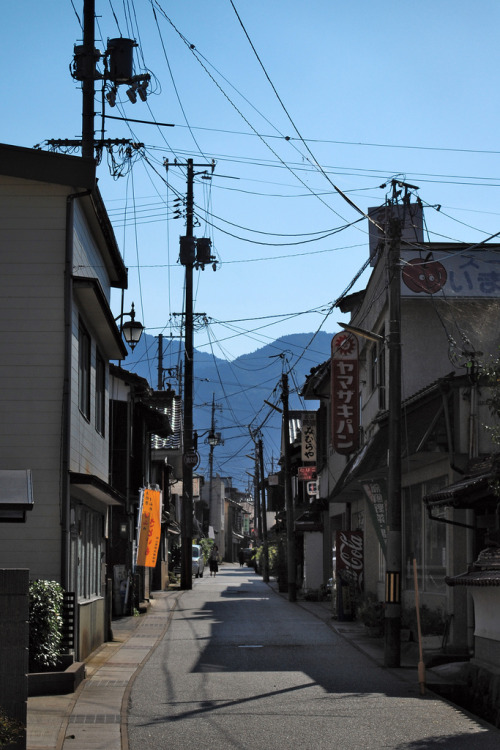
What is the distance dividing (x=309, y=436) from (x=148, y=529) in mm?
12271

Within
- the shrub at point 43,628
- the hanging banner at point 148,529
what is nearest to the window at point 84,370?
the shrub at point 43,628

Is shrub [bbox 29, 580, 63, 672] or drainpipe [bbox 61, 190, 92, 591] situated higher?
drainpipe [bbox 61, 190, 92, 591]

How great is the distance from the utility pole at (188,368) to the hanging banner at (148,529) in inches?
416

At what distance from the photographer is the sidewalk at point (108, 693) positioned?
9953 mm

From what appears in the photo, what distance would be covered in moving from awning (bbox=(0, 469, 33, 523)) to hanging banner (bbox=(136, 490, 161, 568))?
15507 mm

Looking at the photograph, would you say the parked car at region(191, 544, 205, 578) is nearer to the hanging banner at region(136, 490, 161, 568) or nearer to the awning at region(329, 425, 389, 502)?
the hanging banner at region(136, 490, 161, 568)

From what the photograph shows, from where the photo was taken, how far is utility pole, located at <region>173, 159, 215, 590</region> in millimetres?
39594

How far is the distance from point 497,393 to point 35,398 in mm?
7513

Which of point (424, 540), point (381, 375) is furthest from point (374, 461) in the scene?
point (381, 375)

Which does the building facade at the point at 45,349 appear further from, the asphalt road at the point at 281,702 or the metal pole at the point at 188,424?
the metal pole at the point at 188,424

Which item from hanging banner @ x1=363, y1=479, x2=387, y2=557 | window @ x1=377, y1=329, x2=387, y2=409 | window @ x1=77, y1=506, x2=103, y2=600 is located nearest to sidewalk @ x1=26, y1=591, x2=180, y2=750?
window @ x1=77, y1=506, x2=103, y2=600

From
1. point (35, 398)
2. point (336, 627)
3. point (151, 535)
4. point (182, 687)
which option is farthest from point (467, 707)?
point (151, 535)

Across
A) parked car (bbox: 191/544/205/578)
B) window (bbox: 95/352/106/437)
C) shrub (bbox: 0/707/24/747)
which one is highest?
window (bbox: 95/352/106/437)

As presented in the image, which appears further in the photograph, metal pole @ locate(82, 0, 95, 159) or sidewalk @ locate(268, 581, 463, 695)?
metal pole @ locate(82, 0, 95, 159)
